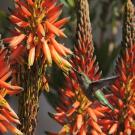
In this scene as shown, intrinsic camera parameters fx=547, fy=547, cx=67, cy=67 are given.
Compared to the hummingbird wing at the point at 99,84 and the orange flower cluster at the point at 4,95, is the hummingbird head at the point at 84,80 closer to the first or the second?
the hummingbird wing at the point at 99,84

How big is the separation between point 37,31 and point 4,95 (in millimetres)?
192

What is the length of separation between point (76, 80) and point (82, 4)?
232 millimetres

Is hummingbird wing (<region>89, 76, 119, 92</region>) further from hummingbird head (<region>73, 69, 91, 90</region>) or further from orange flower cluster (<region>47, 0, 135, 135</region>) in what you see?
orange flower cluster (<region>47, 0, 135, 135</region>)

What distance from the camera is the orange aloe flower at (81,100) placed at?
5.35 ft

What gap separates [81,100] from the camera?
171cm

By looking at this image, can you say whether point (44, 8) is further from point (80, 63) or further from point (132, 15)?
point (132, 15)

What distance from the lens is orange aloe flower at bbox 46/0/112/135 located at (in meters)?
1.63

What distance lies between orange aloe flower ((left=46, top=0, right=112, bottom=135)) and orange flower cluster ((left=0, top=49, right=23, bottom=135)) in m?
0.25

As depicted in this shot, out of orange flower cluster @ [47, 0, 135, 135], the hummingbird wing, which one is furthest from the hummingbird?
orange flower cluster @ [47, 0, 135, 135]

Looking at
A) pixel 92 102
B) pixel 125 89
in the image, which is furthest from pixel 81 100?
pixel 125 89

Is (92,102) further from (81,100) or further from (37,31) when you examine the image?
(37,31)

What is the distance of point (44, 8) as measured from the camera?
1472 mm

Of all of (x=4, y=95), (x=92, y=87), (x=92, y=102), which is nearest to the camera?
(x=4, y=95)

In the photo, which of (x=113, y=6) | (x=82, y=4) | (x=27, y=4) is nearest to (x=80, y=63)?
(x=82, y=4)
